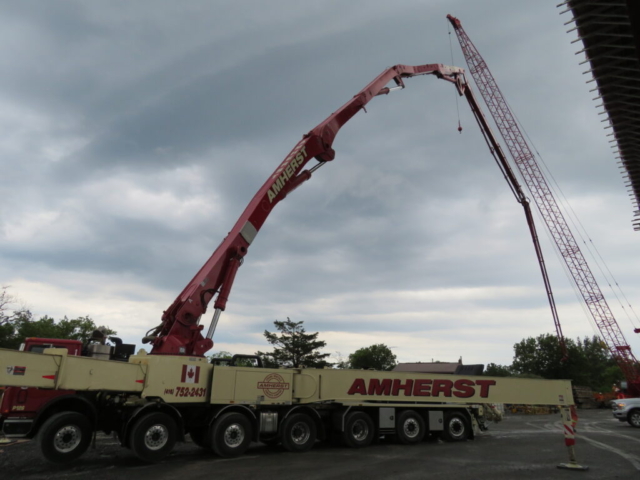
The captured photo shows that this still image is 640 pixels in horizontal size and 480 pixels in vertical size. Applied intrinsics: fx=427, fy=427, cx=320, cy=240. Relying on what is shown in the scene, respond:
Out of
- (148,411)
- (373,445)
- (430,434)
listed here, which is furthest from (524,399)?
(148,411)

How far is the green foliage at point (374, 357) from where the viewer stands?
9142 cm

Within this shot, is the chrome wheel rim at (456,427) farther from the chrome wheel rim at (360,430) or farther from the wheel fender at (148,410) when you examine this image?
the wheel fender at (148,410)

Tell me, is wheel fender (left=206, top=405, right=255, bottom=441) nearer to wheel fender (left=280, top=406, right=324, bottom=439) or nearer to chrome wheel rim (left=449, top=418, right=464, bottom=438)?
wheel fender (left=280, top=406, right=324, bottom=439)

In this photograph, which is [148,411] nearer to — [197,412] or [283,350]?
[197,412]

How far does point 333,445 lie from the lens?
44.8ft

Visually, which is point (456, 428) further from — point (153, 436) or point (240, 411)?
point (153, 436)

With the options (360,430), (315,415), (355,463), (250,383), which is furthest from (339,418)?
(250,383)

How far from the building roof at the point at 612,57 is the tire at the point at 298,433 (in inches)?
411

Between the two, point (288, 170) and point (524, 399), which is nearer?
point (288, 170)

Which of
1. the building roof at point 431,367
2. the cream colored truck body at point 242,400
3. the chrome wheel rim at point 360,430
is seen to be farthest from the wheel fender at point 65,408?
the building roof at point 431,367

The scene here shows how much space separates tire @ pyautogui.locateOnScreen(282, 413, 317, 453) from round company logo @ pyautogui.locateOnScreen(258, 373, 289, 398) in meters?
0.80

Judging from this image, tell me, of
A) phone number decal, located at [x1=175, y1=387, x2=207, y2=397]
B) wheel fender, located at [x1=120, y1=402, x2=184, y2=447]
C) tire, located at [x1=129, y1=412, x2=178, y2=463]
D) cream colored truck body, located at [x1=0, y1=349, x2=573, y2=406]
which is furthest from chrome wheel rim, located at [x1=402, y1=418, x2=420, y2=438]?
tire, located at [x1=129, y1=412, x2=178, y2=463]

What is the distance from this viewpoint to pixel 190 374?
36.4 feet

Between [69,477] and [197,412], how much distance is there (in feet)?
10.8
